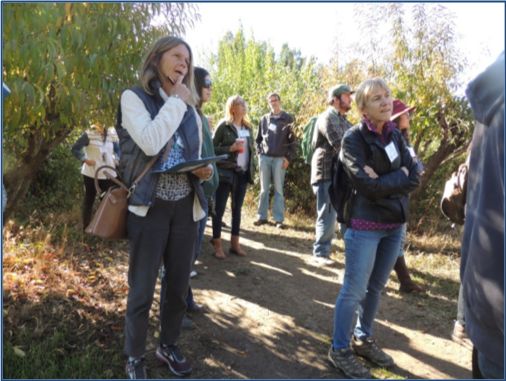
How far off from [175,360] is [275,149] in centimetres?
476

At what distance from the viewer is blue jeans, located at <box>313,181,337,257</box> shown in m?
5.27

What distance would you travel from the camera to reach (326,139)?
206 inches

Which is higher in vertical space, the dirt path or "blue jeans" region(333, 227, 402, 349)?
"blue jeans" region(333, 227, 402, 349)

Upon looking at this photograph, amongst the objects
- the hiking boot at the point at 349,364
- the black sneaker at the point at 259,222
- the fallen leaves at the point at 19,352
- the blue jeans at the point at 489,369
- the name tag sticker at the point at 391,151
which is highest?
the name tag sticker at the point at 391,151

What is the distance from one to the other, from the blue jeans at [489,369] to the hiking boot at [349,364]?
1.57 m

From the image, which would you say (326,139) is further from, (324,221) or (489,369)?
(489,369)

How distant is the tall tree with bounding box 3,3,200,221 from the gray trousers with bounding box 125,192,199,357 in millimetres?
996

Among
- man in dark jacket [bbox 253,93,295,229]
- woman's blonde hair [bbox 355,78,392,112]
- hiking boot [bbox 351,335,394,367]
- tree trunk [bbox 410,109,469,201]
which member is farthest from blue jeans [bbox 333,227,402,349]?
man in dark jacket [bbox 253,93,295,229]

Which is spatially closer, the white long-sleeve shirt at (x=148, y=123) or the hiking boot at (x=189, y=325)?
the white long-sleeve shirt at (x=148, y=123)

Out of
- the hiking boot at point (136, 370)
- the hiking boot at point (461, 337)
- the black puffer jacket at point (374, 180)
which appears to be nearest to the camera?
the hiking boot at point (136, 370)

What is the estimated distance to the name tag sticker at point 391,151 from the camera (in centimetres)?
286

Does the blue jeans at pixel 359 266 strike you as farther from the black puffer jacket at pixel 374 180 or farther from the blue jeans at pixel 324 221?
the blue jeans at pixel 324 221

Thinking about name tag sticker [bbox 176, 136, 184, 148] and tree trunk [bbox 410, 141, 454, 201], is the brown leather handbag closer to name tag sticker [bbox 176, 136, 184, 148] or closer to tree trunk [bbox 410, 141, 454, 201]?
name tag sticker [bbox 176, 136, 184, 148]

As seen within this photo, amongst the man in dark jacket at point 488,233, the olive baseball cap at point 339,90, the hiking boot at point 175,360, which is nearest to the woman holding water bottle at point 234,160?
the olive baseball cap at point 339,90
